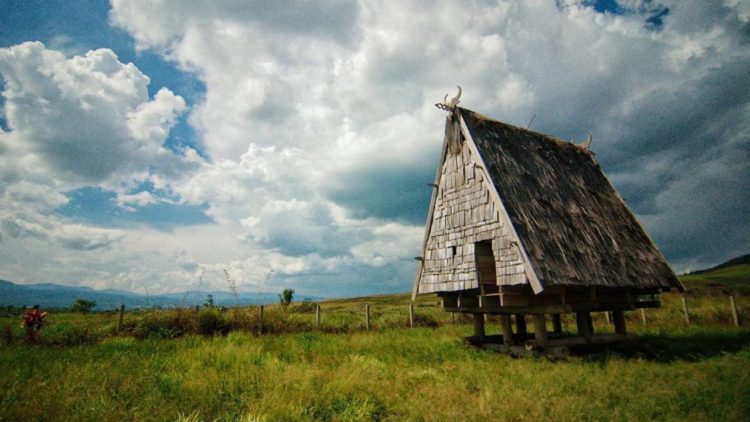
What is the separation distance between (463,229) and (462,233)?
0.45 ft

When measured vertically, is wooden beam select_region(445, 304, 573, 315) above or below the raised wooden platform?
above

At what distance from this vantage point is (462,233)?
1263 centimetres

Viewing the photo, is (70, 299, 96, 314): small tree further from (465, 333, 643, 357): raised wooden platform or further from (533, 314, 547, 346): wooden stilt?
(533, 314, 547, 346): wooden stilt

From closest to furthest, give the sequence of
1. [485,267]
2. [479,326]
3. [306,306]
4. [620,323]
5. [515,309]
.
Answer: [515,309] < [485,267] < [479,326] < [620,323] < [306,306]

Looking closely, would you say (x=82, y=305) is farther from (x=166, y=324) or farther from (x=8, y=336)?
(x=166, y=324)

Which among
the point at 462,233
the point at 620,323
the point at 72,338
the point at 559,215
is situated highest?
the point at 559,215

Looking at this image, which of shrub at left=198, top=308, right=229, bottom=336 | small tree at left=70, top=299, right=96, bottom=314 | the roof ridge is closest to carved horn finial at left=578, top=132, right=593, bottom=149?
the roof ridge

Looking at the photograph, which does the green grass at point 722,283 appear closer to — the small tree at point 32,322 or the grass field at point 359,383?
the grass field at point 359,383

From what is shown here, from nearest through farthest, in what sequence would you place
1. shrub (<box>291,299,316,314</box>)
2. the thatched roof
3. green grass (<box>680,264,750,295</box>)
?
1. the thatched roof
2. shrub (<box>291,299,316,314</box>)
3. green grass (<box>680,264,750,295</box>)

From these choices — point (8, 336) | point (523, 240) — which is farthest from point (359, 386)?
point (8, 336)

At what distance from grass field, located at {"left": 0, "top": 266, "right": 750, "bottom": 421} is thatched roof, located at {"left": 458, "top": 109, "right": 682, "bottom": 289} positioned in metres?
2.47

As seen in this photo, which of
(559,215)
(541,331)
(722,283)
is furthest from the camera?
(722,283)

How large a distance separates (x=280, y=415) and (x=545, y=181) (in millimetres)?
11542

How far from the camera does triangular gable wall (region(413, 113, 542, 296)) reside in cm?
1089
